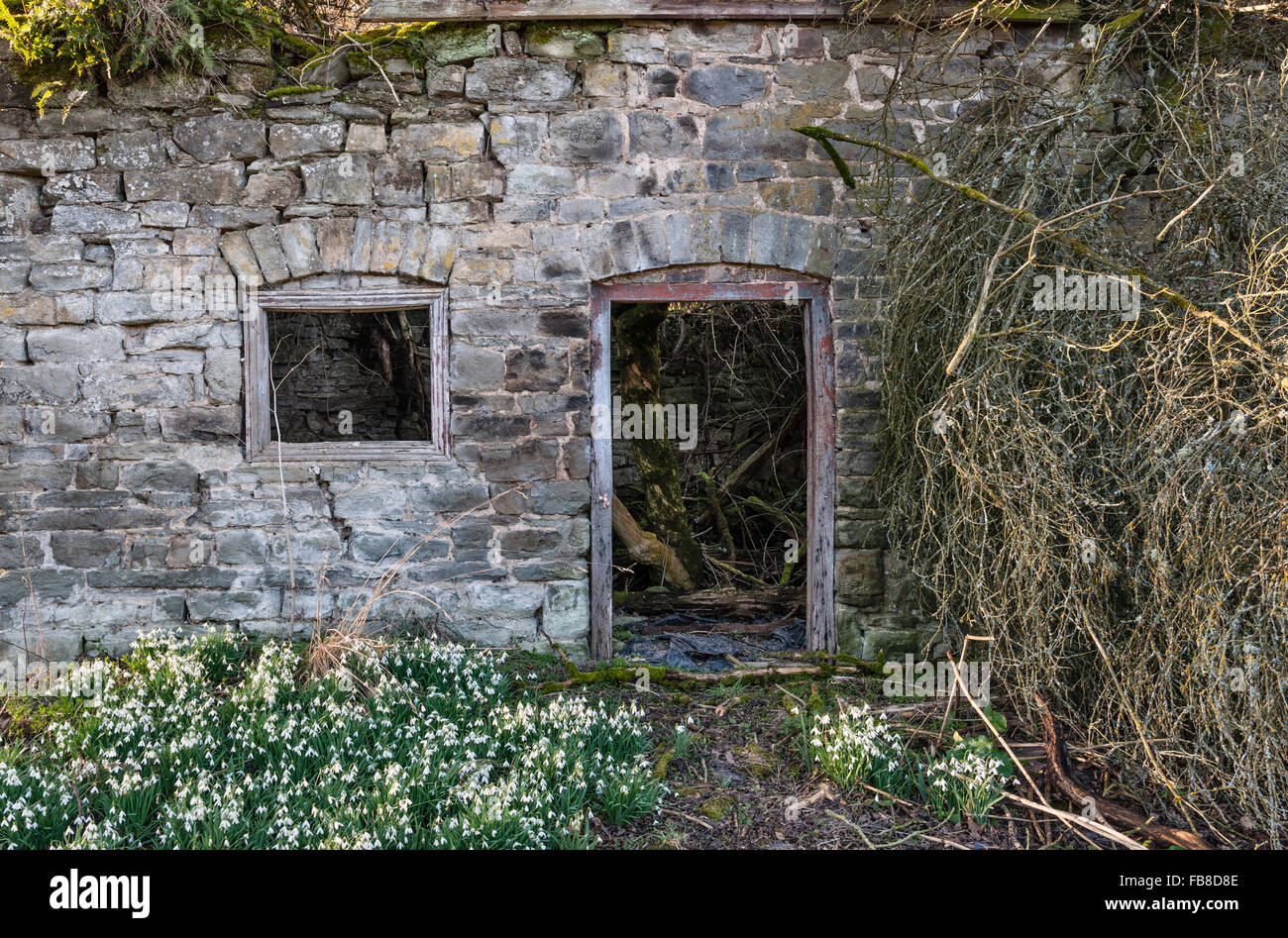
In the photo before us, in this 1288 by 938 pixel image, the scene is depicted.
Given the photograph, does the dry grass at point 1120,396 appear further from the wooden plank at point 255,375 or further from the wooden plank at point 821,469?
the wooden plank at point 255,375

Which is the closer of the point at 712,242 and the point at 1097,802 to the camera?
the point at 1097,802

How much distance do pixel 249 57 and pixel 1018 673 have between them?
476 centimetres

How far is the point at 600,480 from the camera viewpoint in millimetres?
4773

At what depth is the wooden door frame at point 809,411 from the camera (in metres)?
4.71

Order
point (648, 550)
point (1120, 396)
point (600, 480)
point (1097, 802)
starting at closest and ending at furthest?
point (1097, 802) → point (1120, 396) → point (600, 480) → point (648, 550)

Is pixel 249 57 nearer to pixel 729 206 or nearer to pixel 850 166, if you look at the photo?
pixel 729 206

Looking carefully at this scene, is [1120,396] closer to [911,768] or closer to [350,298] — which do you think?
[911,768]

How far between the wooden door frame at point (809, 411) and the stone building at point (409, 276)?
0.10ft

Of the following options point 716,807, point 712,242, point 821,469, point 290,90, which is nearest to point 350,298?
point 290,90

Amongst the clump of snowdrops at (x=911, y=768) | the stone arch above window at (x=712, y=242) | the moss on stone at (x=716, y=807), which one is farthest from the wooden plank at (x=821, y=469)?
the moss on stone at (x=716, y=807)

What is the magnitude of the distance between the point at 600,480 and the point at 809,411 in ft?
3.93
